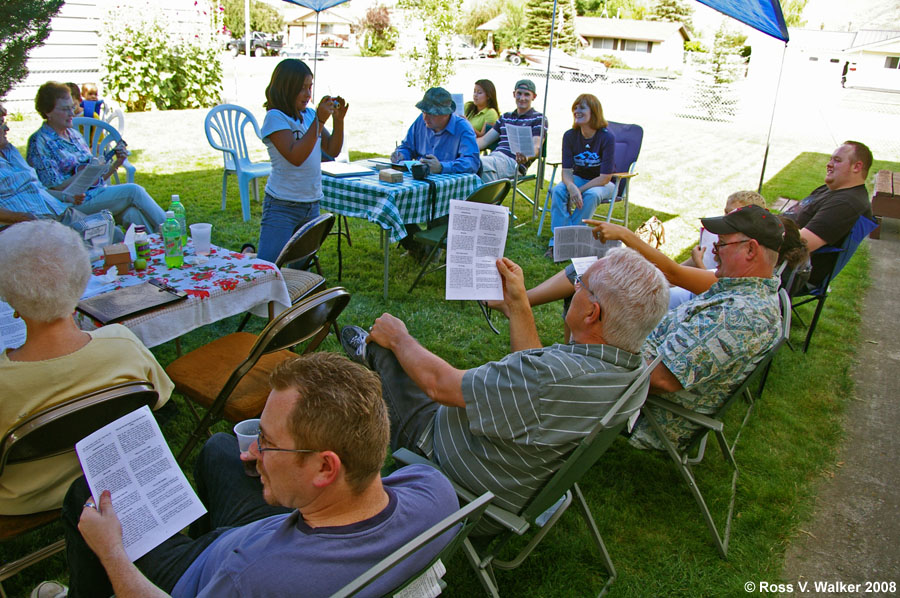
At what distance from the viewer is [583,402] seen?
1.75 metres

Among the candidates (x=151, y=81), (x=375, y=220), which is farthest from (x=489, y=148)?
(x=151, y=81)

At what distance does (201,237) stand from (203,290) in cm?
48

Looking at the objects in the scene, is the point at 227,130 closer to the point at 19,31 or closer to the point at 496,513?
the point at 19,31

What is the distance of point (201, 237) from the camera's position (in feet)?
9.91

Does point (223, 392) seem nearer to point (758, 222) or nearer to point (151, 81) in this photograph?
point (758, 222)

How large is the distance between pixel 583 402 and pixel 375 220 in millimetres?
2993

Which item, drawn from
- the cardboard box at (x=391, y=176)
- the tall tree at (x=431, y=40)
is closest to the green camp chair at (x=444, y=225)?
the cardboard box at (x=391, y=176)

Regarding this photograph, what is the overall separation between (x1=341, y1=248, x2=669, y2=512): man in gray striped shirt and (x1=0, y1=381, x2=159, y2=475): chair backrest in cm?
92

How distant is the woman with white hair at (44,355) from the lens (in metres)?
1.73

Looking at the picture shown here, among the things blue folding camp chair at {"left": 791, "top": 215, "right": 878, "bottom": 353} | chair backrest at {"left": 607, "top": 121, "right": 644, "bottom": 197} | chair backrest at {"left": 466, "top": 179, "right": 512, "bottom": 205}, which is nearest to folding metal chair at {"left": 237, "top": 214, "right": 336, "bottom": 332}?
chair backrest at {"left": 466, "top": 179, "right": 512, "bottom": 205}

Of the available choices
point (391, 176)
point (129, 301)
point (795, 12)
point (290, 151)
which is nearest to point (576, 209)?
point (391, 176)

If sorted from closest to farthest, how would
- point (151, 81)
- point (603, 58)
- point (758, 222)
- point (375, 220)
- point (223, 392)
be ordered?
point (223, 392) → point (758, 222) → point (375, 220) → point (151, 81) → point (603, 58)

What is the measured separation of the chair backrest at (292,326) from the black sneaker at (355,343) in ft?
0.39

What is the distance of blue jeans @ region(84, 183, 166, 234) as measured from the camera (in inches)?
191
